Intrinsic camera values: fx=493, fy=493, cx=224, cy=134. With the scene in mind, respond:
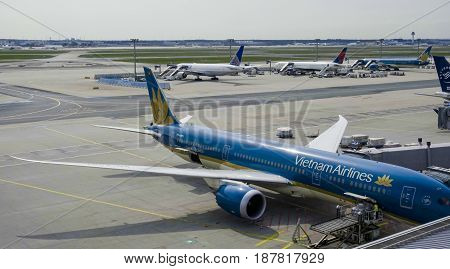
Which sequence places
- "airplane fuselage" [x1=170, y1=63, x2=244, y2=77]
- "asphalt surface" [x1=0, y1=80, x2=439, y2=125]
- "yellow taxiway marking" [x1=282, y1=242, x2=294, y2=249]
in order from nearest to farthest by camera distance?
"yellow taxiway marking" [x1=282, y1=242, x2=294, y2=249], "asphalt surface" [x1=0, y1=80, x2=439, y2=125], "airplane fuselage" [x1=170, y1=63, x2=244, y2=77]

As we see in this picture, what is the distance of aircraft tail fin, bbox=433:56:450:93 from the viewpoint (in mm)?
59375

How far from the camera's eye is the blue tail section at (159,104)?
129ft

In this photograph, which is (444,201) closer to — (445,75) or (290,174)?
(290,174)

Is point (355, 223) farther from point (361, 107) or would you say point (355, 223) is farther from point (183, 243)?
point (361, 107)

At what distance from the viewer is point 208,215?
29.8 metres

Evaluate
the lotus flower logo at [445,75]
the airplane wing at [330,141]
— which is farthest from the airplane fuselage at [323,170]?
the lotus flower logo at [445,75]

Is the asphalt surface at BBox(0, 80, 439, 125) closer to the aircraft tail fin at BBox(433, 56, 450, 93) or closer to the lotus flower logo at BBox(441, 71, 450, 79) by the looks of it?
the aircraft tail fin at BBox(433, 56, 450, 93)

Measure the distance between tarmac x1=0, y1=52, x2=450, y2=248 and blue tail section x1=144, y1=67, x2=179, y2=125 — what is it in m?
4.47

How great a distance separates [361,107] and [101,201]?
54848mm

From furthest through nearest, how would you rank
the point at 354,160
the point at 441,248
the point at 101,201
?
1. the point at 101,201
2. the point at 354,160
3. the point at 441,248

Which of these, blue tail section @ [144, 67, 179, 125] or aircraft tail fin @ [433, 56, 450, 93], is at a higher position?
aircraft tail fin @ [433, 56, 450, 93]

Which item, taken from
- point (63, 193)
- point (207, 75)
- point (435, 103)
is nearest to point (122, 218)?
point (63, 193)

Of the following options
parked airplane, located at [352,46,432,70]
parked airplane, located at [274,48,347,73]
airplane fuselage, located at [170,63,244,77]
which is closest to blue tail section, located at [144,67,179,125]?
airplane fuselage, located at [170,63,244,77]

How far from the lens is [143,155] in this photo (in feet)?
153
